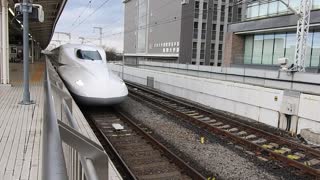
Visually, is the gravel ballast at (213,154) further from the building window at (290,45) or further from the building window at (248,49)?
the building window at (248,49)

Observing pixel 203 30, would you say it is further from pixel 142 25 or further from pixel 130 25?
pixel 130 25

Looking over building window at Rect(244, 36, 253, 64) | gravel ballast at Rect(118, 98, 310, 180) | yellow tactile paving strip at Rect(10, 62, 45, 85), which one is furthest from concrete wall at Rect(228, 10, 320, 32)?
yellow tactile paving strip at Rect(10, 62, 45, 85)

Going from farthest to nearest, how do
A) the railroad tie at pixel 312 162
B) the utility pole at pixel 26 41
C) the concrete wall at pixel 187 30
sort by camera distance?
the concrete wall at pixel 187 30 → the utility pole at pixel 26 41 → the railroad tie at pixel 312 162

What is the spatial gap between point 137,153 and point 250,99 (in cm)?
616

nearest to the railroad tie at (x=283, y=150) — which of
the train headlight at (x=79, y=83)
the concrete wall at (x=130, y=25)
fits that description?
the train headlight at (x=79, y=83)

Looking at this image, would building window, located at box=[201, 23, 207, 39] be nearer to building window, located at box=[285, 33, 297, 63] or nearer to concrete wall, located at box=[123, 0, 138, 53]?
concrete wall, located at box=[123, 0, 138, 53]

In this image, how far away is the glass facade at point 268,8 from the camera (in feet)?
81.4

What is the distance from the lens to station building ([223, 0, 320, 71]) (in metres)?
23.5

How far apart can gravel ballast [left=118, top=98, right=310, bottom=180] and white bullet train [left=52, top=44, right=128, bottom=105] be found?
1479 millimetres

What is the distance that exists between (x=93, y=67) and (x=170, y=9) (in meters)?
43.2

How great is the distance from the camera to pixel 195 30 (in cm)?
4938

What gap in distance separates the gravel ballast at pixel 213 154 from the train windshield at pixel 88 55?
13.1ft

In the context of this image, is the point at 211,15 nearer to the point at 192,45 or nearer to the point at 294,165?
the point at 192,45

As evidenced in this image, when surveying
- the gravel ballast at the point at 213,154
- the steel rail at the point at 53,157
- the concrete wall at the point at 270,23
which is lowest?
the gravel ballast at the point at 213,154
